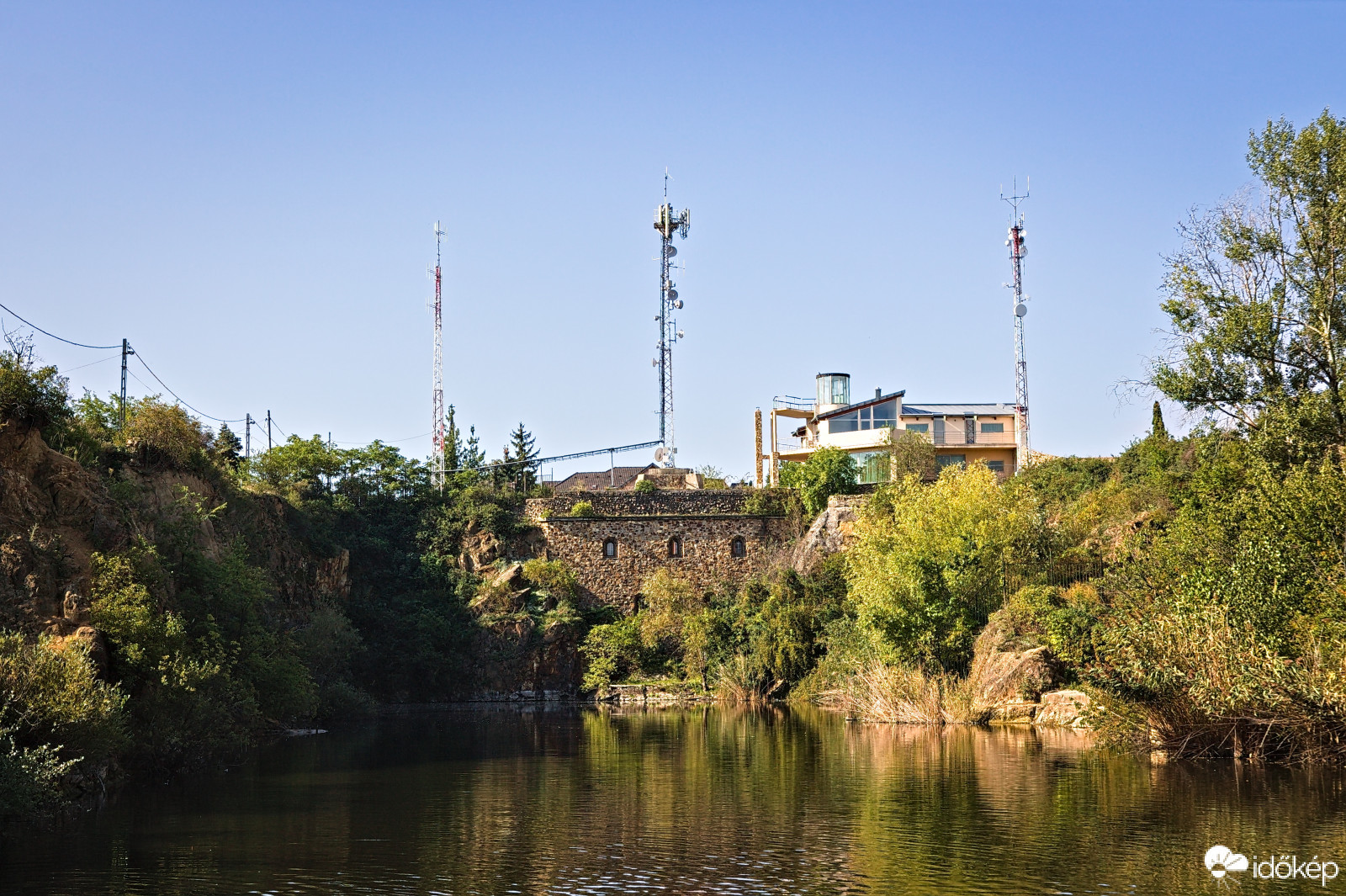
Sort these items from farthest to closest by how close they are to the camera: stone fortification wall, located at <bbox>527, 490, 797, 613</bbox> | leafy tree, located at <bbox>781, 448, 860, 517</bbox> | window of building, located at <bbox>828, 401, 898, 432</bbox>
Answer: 1. window of building, located at <bbox>828, 401, 898, 432</bbox>
2. stone fortification wall, located at <bbox>527, 490, 797, 613</bbox>
3. leafy tree, located at <bbox>781, 448, 860, 517</bbox>

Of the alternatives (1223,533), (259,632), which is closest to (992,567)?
(1223,533)

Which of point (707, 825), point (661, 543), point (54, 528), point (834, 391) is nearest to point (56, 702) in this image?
point (54, 528)

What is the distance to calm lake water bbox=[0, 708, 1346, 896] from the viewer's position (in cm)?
1606

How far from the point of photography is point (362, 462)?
6012 centimetres

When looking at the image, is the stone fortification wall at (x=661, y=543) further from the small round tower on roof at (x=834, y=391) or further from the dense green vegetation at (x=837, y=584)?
the small round tower on roof at (x=834, y=391)

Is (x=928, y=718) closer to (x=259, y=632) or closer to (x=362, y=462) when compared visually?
(x=259, y=632)

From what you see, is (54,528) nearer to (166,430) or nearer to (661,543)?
(166,430)

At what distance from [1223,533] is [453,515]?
123 ft

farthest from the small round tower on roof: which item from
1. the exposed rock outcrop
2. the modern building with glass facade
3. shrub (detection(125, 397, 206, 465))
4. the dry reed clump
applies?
shrub (detection(125, 397, 206, 465))

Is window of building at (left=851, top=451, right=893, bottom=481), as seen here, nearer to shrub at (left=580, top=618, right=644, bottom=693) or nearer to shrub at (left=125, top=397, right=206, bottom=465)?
shrub at (left=580, top=618, right=644, bottom=693)

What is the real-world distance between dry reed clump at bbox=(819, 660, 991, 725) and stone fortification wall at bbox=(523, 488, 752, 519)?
757 inches

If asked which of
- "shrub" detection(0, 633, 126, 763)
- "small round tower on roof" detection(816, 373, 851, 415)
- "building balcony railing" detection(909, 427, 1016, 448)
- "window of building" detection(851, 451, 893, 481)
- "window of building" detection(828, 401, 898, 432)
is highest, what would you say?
"small round tower on roof" detection(816, 373, 851, 415)

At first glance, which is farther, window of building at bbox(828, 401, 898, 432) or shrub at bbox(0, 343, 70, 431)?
window of building at bbox(828, 401, 898, 432)

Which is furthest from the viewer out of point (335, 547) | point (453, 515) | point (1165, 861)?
point (453, 515)
